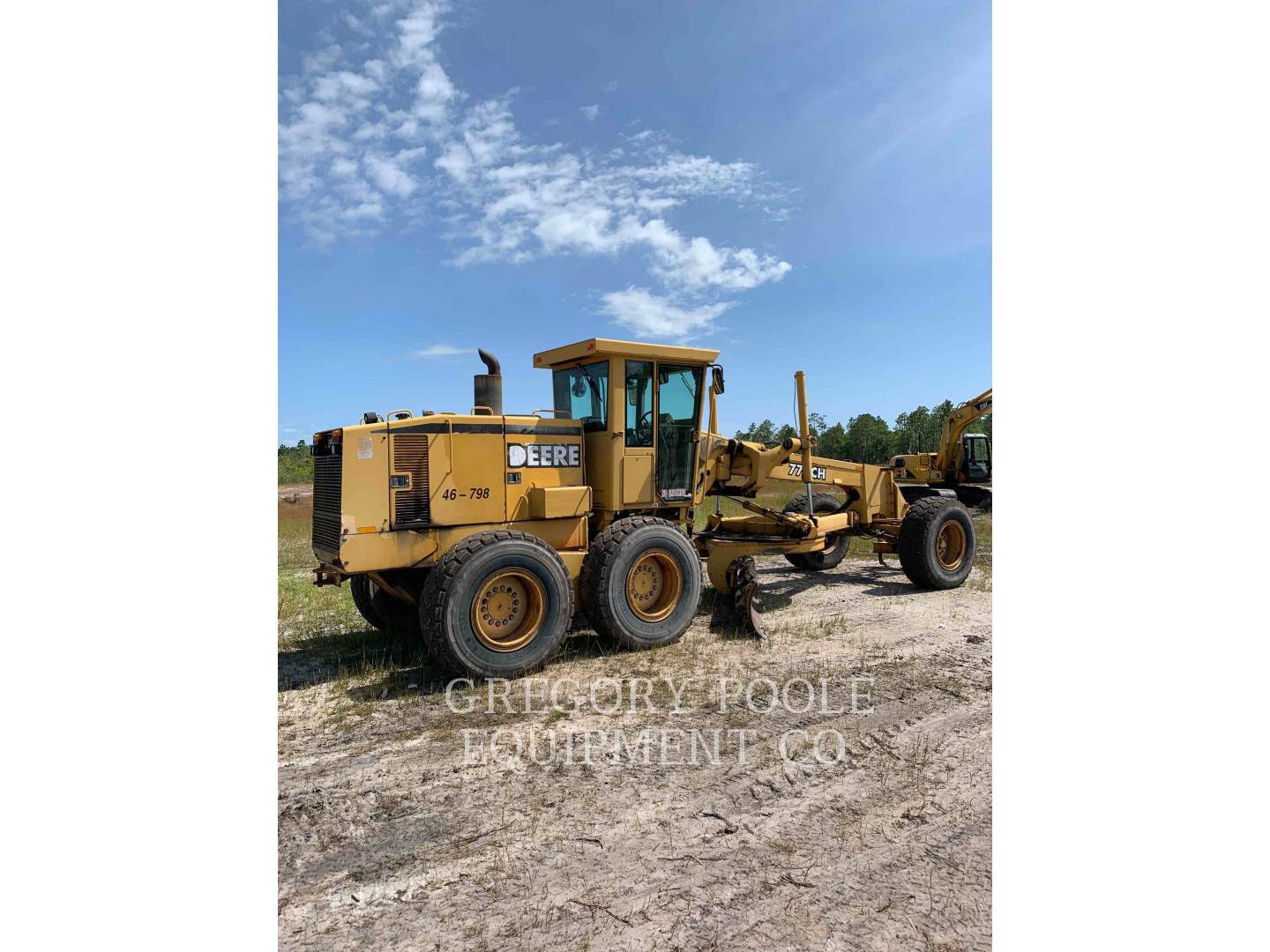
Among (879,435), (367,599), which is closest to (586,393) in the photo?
(367,599)

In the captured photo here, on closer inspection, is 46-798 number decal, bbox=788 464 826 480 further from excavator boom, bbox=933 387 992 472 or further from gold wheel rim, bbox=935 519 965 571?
excavator boom, bbox=933 387 992 472

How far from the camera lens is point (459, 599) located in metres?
5.18

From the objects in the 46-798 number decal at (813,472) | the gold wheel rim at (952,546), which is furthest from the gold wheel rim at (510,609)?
the gold wheel rim at (952,546)

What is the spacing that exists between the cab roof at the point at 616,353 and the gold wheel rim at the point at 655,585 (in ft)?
6.24

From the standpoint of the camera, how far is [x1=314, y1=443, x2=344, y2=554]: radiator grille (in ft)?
18.1

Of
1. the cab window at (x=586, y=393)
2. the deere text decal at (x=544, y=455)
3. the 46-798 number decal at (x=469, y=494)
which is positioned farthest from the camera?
the cab window at (x=586, y=393)

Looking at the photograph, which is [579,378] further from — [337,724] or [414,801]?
[414,801]

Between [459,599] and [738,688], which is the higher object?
[459,599]

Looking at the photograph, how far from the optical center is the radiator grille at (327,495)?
18.1 ft

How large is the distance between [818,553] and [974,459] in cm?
295

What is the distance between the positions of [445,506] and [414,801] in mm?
2714

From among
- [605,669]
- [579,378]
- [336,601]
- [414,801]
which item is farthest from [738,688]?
[336,601]

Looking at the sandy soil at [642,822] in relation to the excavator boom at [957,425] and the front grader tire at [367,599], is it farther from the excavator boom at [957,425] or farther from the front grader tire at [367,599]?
the excavator boom at [957,425]

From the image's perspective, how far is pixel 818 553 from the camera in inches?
420
